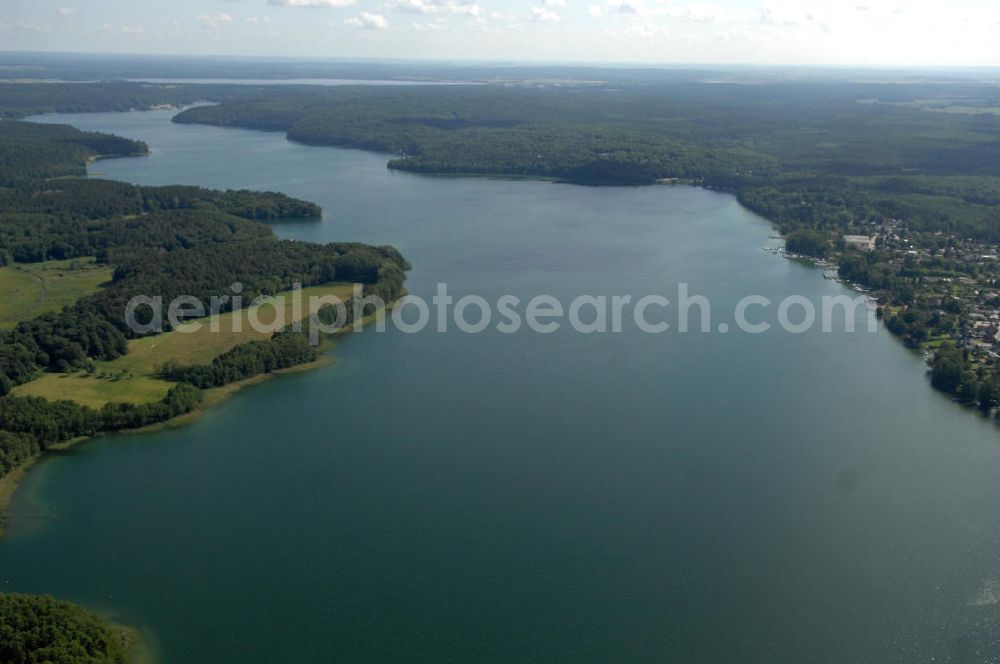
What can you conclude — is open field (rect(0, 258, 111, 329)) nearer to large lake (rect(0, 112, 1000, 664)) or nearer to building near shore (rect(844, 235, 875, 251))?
large lake (rect(0, 112, 1000, 664))

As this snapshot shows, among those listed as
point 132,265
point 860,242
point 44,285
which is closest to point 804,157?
point 860,242

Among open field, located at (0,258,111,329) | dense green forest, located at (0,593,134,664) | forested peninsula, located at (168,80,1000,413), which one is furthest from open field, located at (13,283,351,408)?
forested peninsula, located at (168,80,1000,413)

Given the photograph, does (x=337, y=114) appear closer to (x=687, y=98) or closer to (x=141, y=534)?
(x=687, y=98)

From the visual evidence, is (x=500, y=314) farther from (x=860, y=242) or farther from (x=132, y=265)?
Result: (x=860, y=242)

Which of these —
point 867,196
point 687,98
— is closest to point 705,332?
point 867,196

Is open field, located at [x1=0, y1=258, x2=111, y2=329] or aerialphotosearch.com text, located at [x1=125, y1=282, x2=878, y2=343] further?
open field, located at [x1=0, y1=258, x2=111, y2=329]

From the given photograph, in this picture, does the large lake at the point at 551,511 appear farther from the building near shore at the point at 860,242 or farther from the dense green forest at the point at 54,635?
the building near shore at the point at 860,242
